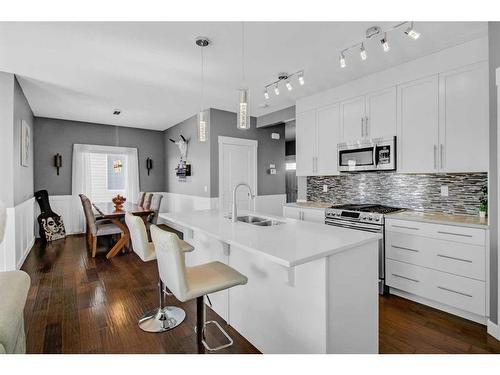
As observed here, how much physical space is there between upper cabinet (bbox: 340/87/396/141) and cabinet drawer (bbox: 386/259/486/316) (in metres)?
1.53

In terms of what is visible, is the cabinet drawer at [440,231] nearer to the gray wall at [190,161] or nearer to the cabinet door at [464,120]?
the cabinet door at [464,120]

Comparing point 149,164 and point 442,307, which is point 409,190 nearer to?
point 442,307

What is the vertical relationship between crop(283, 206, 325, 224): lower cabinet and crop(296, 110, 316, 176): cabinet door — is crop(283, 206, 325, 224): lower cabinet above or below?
below

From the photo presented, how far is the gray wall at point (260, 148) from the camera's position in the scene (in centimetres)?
512

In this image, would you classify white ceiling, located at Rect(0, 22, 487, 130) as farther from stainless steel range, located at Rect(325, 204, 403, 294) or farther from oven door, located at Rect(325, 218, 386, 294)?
oven door, located at Rect(325, 218, 386, 294)

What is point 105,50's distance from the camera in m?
2.76

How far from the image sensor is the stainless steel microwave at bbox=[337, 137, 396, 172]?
320 cm

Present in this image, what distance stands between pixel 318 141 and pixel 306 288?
112 inches

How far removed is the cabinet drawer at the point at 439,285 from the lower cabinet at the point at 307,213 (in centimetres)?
98

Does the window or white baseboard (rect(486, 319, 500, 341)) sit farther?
the window

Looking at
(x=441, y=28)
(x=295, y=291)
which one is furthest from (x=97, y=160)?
(x=441, y=28)

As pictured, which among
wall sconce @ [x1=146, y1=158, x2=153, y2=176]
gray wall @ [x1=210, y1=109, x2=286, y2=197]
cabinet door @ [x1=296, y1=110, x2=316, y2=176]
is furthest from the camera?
wall sconce @ [x1=146, y1=158, x2=153, y2=176]

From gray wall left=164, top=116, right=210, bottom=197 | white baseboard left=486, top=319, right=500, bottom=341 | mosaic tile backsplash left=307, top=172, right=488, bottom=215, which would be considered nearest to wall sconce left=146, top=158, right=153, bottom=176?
gray wall left=164, top=116, right=210, bottom=197
